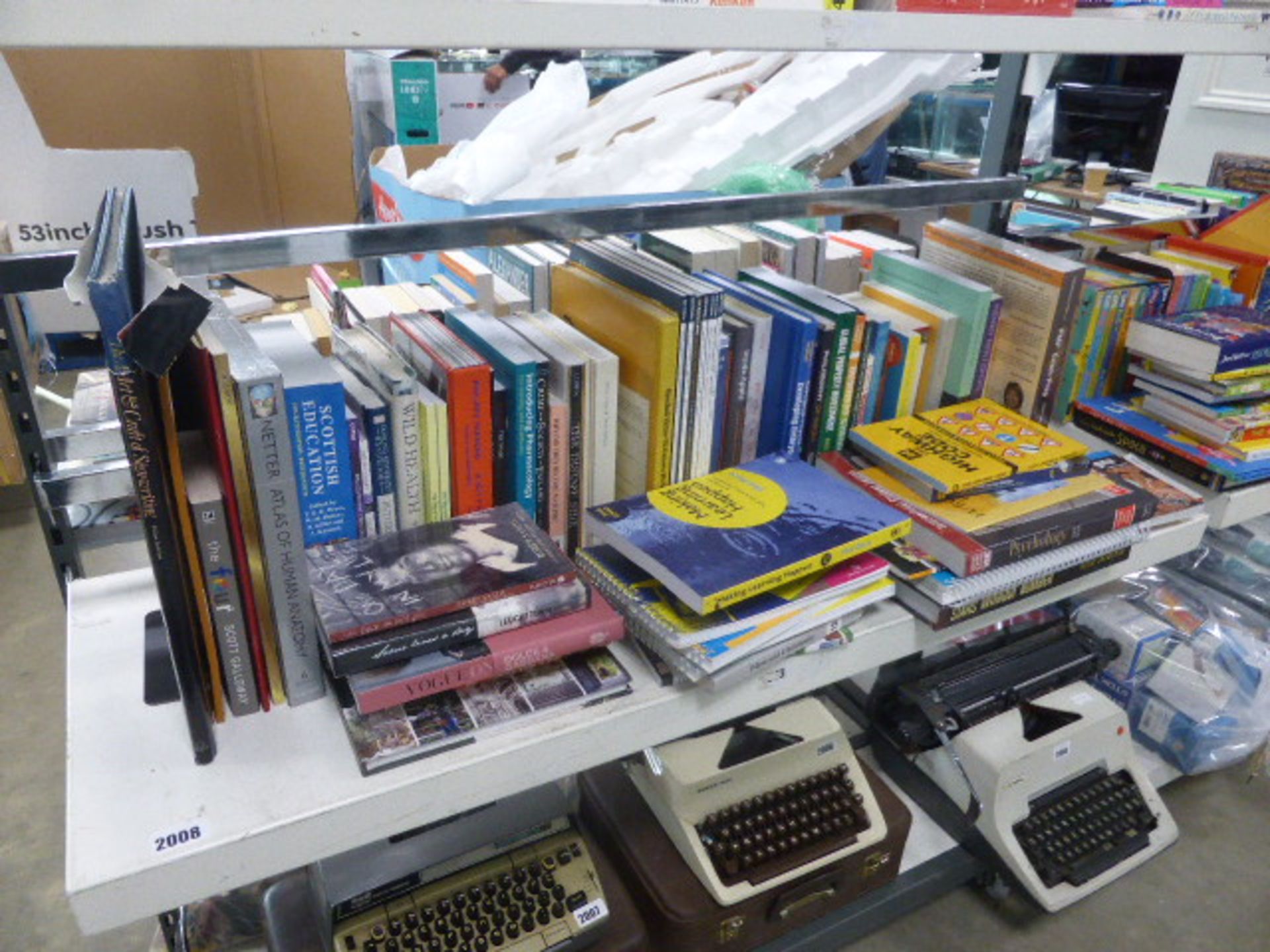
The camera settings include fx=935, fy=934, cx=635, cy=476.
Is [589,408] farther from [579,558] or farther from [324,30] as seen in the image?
[324,30]

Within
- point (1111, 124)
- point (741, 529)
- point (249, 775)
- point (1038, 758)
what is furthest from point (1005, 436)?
point (1111, 124)

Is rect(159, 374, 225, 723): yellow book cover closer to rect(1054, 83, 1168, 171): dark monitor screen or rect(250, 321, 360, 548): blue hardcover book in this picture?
rect(250, 321, 360, 548): blue hardcover book

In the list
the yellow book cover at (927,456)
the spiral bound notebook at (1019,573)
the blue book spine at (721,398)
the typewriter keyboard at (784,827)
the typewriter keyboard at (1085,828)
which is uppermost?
the blue book spine at (721,398)

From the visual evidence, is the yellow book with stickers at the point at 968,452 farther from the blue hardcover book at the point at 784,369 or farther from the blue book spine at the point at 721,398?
the blue book spine at the point at 721,398

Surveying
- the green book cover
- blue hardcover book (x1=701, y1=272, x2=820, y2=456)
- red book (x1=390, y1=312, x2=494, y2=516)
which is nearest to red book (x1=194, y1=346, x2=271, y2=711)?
red book (x1=390, y1=312, x2=494, y2=516)

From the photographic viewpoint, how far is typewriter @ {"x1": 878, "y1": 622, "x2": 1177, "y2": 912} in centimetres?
151

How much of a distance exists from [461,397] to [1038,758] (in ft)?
3.68

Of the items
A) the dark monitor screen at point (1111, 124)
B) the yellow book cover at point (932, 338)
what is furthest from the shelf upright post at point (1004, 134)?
the dark monitor screen at point (1111, 124)

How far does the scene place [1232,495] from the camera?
4.54 feet

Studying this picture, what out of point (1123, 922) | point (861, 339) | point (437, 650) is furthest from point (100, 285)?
point (1123, 922)

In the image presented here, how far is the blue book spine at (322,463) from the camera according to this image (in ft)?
2.93

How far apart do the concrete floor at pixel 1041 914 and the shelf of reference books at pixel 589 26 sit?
53.9 inches

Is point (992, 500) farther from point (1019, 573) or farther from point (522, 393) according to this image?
point (522, 393)

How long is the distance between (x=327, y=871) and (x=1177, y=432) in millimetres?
1398
